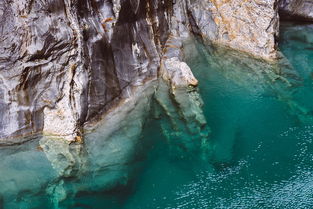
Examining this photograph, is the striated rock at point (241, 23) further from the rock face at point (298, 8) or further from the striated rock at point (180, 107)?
the rock face at point (298, 8)

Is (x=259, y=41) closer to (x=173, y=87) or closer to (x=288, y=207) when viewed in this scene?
(x=173, y=87)

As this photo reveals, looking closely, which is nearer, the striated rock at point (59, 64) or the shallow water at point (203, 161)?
the shallow water at point (203, 161)

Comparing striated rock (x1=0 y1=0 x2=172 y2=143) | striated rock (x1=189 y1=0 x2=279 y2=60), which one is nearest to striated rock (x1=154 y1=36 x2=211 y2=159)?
striated rock (x1=0 y1=0 x2=172 y2=143)

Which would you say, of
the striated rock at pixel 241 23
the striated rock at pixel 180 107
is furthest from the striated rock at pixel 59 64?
the striated rock at pixel 241 23

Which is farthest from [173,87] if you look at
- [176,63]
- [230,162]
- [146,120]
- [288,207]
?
[288,207]

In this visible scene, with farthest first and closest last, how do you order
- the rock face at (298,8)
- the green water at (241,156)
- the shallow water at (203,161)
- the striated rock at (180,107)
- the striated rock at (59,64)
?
the rock face at (298,8), the striated rock at (180,107), the striated rock at (59,64), the shallow water at (203,161), the green water at (241,156)

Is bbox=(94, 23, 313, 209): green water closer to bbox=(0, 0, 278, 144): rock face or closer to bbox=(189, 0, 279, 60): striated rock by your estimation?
bbox=(189, 0, 279, 60): striated rock
